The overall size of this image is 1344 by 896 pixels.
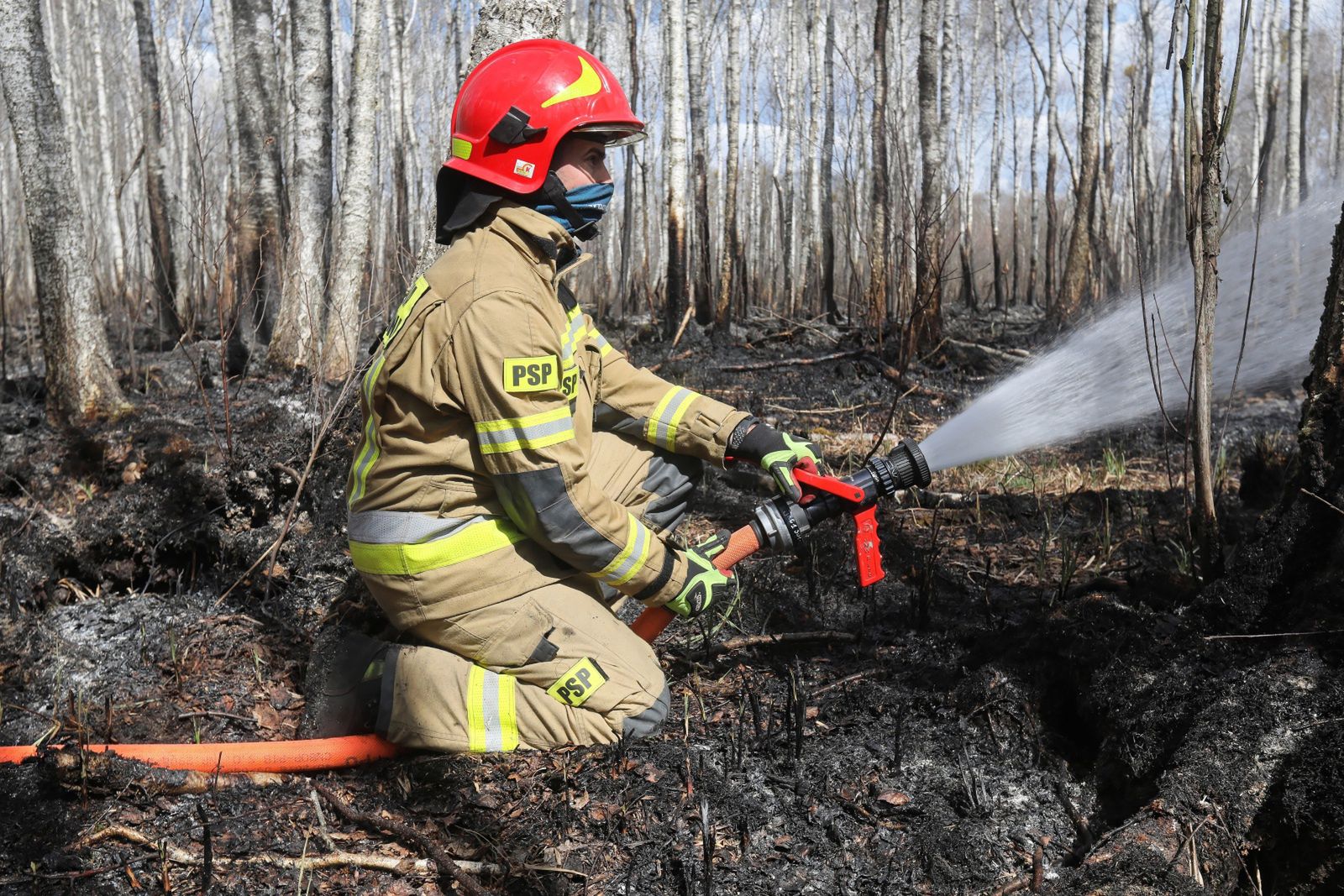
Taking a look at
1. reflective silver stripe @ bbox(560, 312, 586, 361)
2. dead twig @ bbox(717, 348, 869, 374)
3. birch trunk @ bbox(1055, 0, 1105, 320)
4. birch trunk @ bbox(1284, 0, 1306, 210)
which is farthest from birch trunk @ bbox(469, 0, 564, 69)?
birch trunk @ bbox(1284, 0, 1306, 210)

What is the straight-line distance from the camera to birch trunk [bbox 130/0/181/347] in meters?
8.94

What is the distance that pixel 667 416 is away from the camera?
2.92 m

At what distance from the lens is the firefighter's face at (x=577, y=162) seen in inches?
101

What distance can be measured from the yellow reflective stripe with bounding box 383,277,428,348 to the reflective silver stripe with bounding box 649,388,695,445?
33.0 inches

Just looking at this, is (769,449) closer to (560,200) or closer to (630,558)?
(630,558)

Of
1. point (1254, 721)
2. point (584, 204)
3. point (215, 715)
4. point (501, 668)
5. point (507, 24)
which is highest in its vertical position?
point (507, 24)

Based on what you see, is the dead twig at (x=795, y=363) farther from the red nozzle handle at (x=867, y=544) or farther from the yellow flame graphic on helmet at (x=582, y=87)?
the yellow flame graphic on helmet at (x=582, y=87)

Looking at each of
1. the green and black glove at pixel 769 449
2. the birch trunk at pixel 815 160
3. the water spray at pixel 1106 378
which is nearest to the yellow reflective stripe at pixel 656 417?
the green and black glove at pixel 769 449

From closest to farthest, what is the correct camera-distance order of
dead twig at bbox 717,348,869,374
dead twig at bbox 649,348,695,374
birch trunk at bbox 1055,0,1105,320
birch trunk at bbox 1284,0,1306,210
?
dead twig at bbox 717,348,869,374 < dead twig at bbox 649,348,695,374 < birch trunk at bbox 1055,0,1105,320 < birch trunk at bbox 1284,0,1306,210

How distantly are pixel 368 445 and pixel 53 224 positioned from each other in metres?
3.73

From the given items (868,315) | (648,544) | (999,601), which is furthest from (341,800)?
(868,315)

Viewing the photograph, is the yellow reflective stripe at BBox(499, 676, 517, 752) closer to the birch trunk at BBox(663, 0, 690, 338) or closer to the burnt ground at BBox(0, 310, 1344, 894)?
the burnt ground at BBox(0, 310, 1344, 894)

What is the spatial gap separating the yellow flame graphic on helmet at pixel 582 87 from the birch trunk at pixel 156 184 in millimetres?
6864

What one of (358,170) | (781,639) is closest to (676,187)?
(358,170)
